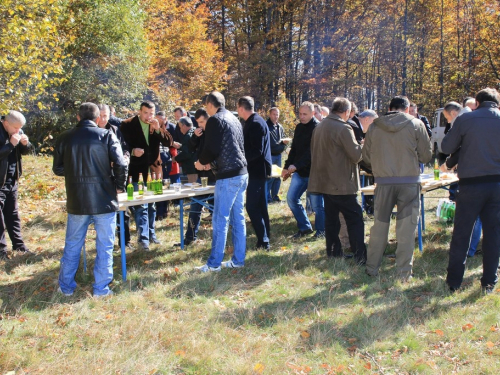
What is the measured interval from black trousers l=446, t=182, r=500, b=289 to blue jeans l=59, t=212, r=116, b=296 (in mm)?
3336

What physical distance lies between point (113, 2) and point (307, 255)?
13.5 metres

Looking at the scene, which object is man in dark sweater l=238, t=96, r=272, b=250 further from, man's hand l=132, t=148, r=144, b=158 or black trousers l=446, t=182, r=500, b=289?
black trousers l=446, t=182, r=500, b=289

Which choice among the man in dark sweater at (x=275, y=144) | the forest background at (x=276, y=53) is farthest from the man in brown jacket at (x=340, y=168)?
the forest background at (x=276, y=53)

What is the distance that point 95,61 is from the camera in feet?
52.1

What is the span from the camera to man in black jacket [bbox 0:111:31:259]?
5500 millimetres

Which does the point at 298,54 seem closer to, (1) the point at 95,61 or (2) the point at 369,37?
(2) the point at 369,37

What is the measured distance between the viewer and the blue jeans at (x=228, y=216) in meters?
5.05

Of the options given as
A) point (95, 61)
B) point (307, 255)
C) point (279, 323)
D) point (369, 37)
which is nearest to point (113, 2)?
point (95, 61)

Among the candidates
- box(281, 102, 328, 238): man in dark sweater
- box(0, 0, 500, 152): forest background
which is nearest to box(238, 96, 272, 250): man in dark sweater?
box(281, 102, 328, 238): man in dark sweater

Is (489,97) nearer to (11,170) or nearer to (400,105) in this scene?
(400,105)

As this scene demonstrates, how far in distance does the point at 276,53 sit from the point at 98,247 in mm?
25639

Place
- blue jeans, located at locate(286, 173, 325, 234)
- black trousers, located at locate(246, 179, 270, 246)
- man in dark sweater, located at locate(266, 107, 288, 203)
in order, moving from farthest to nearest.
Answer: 1. man in dark sweater, located at locate(266, 107, 288, 203)
2. blue jeans, located at locate(286, 173, 325, 234)
3. black trousers, located at locate(246, 179, 270, 246)

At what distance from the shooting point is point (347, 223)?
17.6 ft

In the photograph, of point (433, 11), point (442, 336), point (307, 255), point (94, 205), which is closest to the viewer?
point (442, 336)
